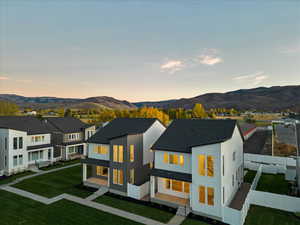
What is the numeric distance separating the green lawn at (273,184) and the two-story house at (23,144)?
34.0 meters

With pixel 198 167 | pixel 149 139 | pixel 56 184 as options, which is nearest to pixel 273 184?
pixel 198 167

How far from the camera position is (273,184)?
806 inches

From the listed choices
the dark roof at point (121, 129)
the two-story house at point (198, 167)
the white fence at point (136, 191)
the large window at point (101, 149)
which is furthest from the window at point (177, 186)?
the large window at point (101, 149)

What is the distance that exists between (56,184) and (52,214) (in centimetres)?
761

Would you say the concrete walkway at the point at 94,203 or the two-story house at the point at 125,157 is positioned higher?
the two-story house at the point at 125,157

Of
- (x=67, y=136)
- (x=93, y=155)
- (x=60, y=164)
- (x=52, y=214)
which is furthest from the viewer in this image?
(x=67, y=136)

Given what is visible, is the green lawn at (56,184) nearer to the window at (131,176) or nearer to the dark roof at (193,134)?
the window at (131,176)

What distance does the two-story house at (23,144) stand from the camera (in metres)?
25.0

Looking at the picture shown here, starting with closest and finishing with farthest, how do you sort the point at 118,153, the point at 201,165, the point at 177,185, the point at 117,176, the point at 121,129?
the point at 201,165, the point at 177,185, the point at 118,153, the point at 117,176, the point at 121,129

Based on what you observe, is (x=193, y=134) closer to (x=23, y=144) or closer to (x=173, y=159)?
(x=173, y=159)

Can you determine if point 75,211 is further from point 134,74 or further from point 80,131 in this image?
point 134,74

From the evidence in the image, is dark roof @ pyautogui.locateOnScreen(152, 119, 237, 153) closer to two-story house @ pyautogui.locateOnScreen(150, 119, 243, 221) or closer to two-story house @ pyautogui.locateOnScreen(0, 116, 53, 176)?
two-story house @ pyautogui.locateOnScreen(150, 119, 243, 221)

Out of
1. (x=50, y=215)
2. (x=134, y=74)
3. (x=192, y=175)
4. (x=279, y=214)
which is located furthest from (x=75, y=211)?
(x=134, y=74)

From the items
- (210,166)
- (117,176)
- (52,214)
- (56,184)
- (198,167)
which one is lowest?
(56,184)
